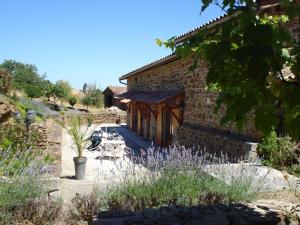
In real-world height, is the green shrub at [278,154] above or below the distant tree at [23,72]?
below

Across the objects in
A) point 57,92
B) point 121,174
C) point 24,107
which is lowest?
point 121,174

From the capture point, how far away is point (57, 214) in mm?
4949

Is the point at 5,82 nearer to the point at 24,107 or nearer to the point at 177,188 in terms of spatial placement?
the point at 24,107

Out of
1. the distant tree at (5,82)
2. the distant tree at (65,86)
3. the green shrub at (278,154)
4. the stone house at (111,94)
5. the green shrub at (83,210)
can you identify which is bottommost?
the green shrub at (83,210)

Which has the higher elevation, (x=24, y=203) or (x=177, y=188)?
(x=177, y=188)

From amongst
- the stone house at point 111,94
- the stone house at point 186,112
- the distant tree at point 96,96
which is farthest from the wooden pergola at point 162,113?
the distant tree at point 96,96

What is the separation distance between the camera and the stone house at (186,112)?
32.3 feet

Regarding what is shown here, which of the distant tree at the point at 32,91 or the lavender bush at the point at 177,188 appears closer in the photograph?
the lavender bush at the point at 177,188

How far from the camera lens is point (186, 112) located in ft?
46.9

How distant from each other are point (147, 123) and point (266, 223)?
56.1ft

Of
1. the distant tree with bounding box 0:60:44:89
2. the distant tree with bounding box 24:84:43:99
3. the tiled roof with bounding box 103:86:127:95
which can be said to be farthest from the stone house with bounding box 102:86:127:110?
the distant tree with bounding box 0:60:44:89

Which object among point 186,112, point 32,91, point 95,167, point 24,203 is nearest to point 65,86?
point 32,91

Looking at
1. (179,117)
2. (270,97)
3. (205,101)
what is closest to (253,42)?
(270,97)

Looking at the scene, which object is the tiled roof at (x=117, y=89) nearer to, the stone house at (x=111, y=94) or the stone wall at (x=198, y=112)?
the stone house at (x=111, y=94)
